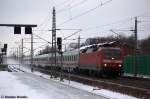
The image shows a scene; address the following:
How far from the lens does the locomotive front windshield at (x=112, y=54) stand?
1652 inches

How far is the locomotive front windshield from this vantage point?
41969 millimetres

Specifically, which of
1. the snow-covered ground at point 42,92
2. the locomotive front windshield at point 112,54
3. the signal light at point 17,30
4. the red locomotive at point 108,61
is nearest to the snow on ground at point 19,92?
the snow-covered ground at point 42,92

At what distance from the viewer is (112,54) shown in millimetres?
42312

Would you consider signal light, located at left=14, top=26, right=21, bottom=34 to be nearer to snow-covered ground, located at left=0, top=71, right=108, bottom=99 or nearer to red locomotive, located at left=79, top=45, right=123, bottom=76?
snow-covered ground, located at left=0, top=71, right=108, bottom=99

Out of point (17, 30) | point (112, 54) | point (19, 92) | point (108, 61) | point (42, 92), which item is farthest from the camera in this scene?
point (112, 54)

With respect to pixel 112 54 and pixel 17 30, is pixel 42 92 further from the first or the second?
pixel 112 54

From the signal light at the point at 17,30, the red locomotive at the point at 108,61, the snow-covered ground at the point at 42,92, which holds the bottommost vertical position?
the snow-covered ground at the point at 42,92

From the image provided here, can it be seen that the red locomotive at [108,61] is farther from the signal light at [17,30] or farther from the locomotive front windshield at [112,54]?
the signal light at [17,30]

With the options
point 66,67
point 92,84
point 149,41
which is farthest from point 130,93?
point 149,41

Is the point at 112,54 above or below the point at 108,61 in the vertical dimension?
above

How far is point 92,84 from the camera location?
3341cm

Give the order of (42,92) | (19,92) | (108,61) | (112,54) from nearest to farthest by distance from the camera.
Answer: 1. (19,92)
2. (42,92)
3. (108,61)
4. (112,54)

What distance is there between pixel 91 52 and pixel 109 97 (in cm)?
2297

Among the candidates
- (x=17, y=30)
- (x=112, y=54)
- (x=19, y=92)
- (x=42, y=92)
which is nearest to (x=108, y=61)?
(x=112, y=54)
